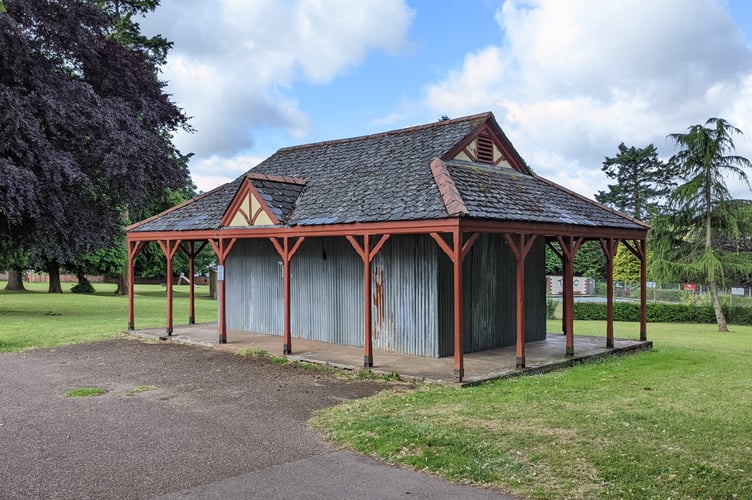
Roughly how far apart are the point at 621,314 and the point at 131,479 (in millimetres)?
26404

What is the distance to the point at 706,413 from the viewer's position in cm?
788

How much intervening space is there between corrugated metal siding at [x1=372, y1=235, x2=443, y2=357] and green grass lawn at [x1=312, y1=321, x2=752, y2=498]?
254cm

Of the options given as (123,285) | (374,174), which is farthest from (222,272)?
(123,285)

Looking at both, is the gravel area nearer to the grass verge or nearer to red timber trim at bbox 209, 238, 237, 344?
the grass verge

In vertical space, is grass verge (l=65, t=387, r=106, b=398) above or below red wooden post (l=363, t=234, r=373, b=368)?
below

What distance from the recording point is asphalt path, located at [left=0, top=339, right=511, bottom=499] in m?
5.49

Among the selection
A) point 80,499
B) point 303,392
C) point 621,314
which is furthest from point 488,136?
point 621,314

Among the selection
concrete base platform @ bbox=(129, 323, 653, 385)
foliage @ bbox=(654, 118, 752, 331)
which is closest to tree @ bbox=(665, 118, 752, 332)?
A: foliage @ bbox=(654, 118, 752, 331)

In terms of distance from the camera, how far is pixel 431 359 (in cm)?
1184

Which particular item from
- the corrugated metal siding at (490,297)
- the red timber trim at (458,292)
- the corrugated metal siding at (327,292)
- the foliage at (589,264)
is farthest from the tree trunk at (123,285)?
the red timber trim at (458,292)

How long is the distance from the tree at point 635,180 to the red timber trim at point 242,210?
5095cm

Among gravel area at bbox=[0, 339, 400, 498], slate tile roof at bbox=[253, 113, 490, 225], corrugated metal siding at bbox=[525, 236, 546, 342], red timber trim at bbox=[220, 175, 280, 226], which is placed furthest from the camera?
corrugated metal siding at bbox=[525, 236, 546, 342]

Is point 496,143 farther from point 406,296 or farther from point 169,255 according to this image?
point 169,255

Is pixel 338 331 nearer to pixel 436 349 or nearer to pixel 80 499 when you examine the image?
pixel 436 349
